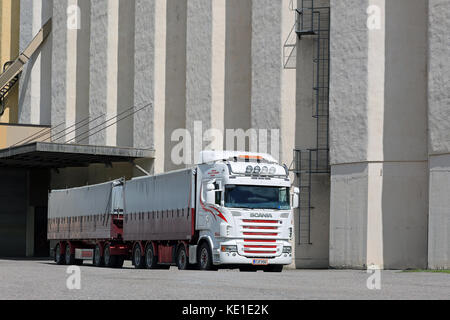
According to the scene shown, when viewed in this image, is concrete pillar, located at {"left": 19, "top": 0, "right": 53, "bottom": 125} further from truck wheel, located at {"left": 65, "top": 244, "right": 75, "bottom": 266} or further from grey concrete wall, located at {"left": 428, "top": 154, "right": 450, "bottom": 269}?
grey concrete wall, located at {"left": 428, "top": 154, "right": 450, "bottom": 269}

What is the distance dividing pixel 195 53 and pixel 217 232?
1648cm

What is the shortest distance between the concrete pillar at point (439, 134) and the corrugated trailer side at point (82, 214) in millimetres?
11457

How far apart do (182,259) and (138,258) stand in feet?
11.7

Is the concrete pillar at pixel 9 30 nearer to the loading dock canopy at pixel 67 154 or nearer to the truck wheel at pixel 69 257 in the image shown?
the loading dock canopy at pixel 67 154

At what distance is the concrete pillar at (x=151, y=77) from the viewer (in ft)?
145

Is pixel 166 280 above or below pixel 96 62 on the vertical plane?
below

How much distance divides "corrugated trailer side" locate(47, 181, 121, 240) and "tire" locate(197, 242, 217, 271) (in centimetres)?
671

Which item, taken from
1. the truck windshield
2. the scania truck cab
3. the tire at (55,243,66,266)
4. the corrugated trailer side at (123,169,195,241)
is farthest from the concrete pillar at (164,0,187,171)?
the truck windshield

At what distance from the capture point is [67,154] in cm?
4431

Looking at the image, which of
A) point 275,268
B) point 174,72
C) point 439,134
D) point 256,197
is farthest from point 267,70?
point 275,268

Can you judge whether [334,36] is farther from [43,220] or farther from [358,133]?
[43,220]

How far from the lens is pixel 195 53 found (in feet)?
139
